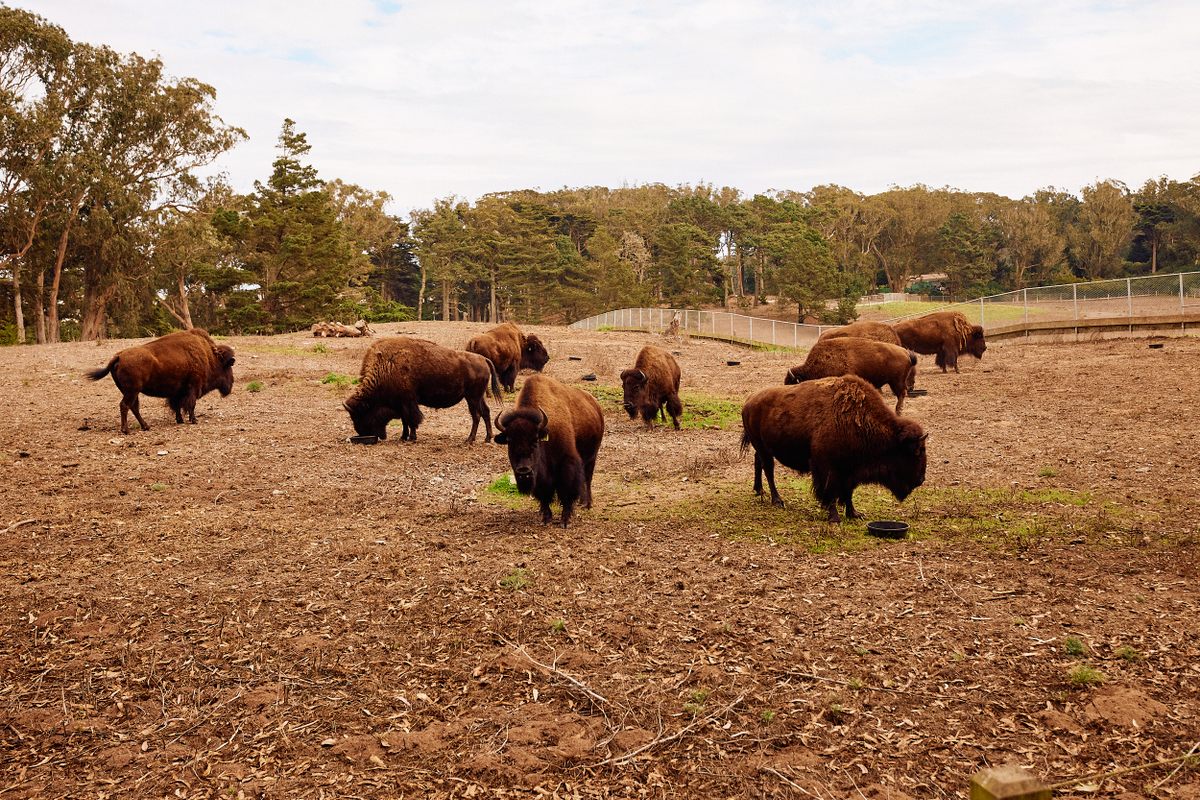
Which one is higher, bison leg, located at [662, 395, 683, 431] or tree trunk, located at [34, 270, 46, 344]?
tree trunk, located at [34, 270, 46, 344]

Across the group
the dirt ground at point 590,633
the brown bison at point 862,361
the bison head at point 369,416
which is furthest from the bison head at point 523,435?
the brown bison at point 862,361

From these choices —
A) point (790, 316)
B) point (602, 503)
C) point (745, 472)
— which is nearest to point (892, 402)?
point (745, 472)

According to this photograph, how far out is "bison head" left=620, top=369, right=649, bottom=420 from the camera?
16469mm

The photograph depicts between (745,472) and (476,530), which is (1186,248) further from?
(476,530)

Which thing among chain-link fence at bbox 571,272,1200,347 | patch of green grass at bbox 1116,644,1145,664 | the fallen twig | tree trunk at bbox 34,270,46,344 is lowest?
the fallen twig

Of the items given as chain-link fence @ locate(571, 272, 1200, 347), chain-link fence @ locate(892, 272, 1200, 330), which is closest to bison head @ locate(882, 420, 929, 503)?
chain-link fence @ locate(571, 272, 1200, 347)

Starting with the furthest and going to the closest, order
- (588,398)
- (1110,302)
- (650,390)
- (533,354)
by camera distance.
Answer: (1110,302) → (533,354) → (650,390) → (588,398)

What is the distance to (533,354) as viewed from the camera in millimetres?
22781

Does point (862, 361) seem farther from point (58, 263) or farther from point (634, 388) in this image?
point (58, 263)

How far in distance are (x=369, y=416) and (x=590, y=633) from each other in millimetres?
9145

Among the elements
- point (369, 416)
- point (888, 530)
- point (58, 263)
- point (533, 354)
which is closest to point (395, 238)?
point (58, 263)

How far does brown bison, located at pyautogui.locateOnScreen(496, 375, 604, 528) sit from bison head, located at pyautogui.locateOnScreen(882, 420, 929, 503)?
3224 millimetres

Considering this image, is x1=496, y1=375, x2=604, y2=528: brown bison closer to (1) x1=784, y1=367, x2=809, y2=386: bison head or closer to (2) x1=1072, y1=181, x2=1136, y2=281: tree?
(1) x1=784, y1=367, x2=809, y2=386: bison head

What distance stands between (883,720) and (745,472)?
7421mm
